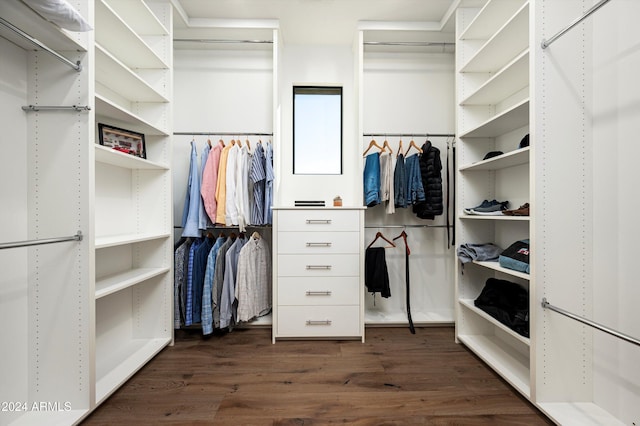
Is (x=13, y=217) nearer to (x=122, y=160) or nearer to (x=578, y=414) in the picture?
(x=122, y=160)

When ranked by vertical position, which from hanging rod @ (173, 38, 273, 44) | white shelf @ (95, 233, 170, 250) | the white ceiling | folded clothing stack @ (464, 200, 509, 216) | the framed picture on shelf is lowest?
white shelf @ (95, 233, 170, 250)

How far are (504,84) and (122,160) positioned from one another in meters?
2.61

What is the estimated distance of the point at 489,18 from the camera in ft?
6.10

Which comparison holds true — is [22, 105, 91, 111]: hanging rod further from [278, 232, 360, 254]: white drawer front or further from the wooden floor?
the wooden floor

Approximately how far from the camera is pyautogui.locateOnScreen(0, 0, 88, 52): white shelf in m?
1.06

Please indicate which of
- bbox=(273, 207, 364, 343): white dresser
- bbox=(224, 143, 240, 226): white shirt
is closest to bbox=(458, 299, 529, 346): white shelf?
bbox=(273, 207, 364, 343): white dresser

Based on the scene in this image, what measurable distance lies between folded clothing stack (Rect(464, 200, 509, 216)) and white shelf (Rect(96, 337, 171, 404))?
249 cm

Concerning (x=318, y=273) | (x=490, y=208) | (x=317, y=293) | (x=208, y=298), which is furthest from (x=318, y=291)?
(x=490, y=208)

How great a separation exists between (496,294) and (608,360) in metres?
0.60

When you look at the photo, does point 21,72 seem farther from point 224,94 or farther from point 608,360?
point 608,360

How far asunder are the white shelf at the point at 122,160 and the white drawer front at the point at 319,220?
0.97 m

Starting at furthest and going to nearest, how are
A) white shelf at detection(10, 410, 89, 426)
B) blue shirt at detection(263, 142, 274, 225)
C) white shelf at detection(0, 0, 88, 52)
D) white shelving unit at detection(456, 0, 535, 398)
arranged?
blue shirt at detection(263, 142, 274, 225), white shelving unit at detection(456, 0, 535, 398), white shelf at detection(10, 410, 89, 426), white shelf at detection(0, 0, 88, 52)

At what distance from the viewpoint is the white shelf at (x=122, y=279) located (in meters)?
1.47

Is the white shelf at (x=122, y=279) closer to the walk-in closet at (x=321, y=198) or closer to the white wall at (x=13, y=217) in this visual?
the walk-in closet at (x=321, y=198)
